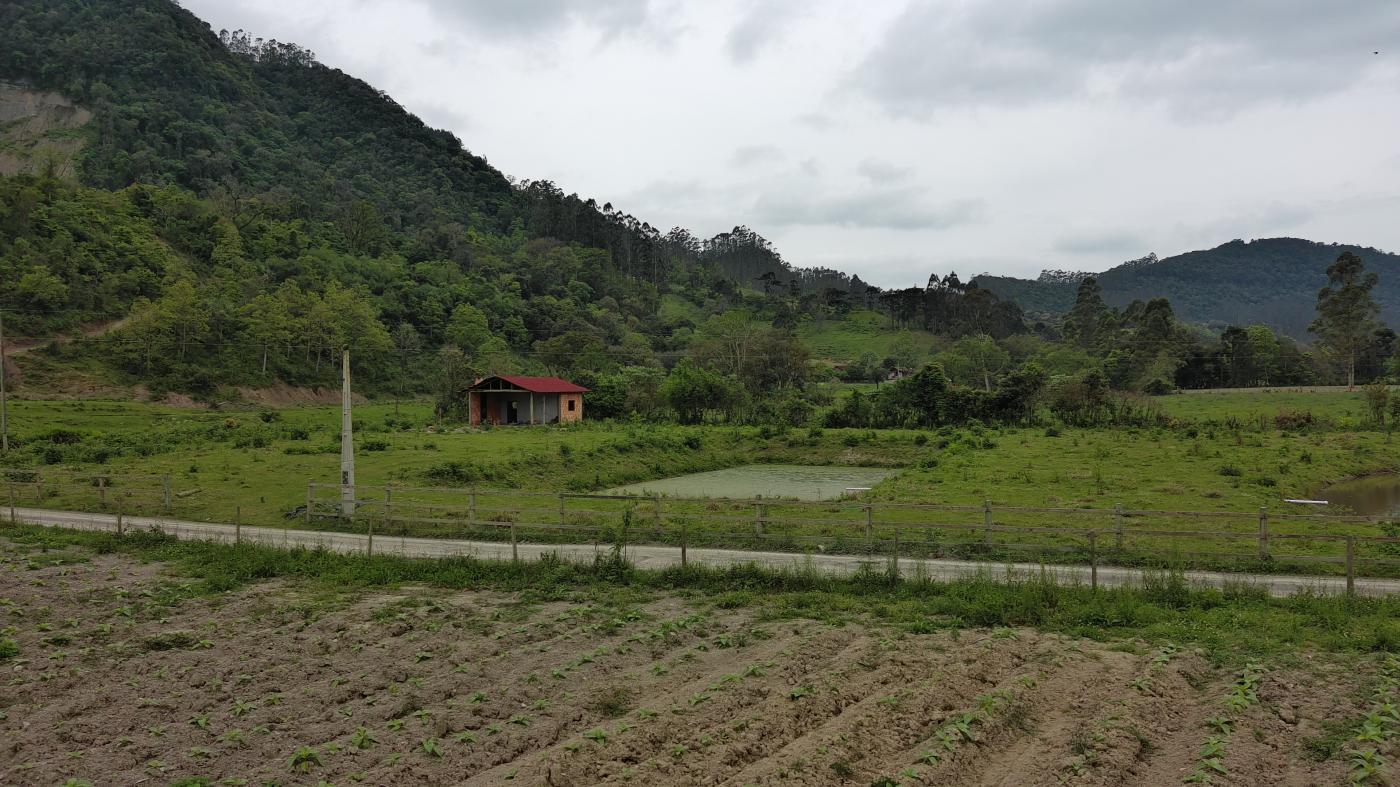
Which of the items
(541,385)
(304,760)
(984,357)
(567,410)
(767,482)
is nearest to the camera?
(304,760)

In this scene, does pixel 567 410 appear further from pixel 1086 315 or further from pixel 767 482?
pixel 1086 315

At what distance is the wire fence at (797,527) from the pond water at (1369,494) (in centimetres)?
838

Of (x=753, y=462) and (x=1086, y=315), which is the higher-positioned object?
(x=1086, y=315)

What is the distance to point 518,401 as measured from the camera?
55.7 meters

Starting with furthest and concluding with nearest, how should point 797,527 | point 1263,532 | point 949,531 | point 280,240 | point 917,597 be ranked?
point 280,240, point 797,527, point 949,531, point 1263,532, point 917,597

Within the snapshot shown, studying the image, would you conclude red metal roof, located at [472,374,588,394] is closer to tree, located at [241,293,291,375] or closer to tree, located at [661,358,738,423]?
tree, located at [661,358,738,423]

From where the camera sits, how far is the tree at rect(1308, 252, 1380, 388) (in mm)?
79562

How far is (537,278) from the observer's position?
123m

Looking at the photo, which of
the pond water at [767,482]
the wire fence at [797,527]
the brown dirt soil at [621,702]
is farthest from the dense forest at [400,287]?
the brown dirt soil at [621,702]

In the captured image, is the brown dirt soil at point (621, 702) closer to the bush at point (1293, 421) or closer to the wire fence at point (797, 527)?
the wire fence at point (797, 527)

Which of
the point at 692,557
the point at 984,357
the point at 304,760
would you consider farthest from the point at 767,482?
the point at 984,357

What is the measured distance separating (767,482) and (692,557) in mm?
19598

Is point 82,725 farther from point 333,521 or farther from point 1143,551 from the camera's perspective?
point 1143,551

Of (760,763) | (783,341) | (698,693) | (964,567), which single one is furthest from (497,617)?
(783,341)
